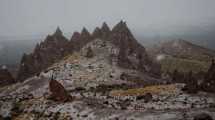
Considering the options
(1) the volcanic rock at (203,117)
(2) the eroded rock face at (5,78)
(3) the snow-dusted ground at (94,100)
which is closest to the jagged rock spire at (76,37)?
(3) the snow-dusted ground at (94,100)

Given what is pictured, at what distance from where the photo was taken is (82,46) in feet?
527

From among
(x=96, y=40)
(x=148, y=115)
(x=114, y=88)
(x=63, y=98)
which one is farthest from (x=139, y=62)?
(x=148, y=115)

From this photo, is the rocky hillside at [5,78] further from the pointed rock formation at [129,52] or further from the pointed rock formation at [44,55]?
the pointed rock formation at [129,52]

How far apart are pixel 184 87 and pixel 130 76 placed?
1526 inches

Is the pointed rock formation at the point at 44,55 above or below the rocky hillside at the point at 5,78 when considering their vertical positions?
above

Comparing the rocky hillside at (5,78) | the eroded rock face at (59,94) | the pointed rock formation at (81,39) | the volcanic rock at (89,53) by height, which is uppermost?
the pointed rock formation at (81,39)

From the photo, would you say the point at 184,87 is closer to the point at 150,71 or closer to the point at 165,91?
the point at 165,91

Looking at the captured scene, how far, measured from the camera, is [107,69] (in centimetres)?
13288

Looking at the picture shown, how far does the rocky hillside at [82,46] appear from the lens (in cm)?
15412

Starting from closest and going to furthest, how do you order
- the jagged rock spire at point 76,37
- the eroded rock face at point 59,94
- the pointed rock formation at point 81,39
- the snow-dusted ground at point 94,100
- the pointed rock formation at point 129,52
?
the snow-dusted ground at point 94,100
the eroded rock face at point 59,94
the pointed rock formation at point 129,52
the pointed rock formation at point 81,39
the jagged rock spire at point 76,37

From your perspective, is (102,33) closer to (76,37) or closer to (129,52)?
(76,37)

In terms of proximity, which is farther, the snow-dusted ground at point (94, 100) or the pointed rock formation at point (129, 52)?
the pointed rock formation at point (129, 52)

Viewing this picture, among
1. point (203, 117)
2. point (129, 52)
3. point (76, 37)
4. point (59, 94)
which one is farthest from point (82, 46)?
point (203, 117)

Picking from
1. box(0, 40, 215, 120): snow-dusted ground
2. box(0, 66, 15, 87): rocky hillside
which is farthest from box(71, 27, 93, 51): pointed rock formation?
box(0, 66, 15, 87): rocky hillside
